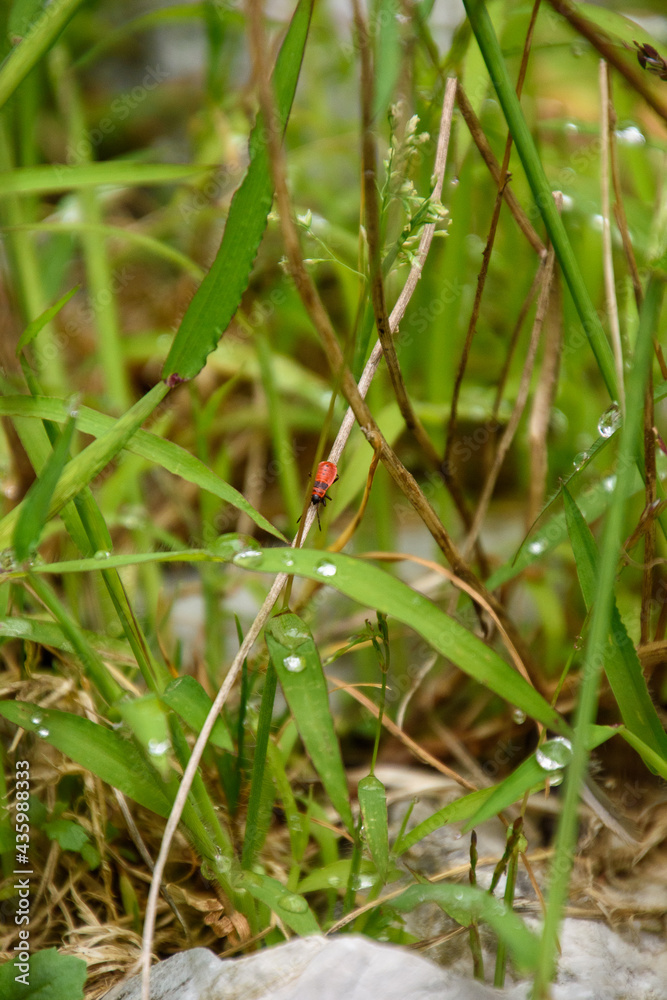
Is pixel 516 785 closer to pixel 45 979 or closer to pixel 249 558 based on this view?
pixel 249 558

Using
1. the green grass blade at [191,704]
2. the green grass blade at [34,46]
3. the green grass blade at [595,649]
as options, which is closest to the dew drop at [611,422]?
the green grass blade at [595,649]

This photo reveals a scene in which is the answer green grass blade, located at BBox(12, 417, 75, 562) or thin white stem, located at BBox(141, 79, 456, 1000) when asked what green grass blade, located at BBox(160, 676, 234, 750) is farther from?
green grass blade, located at BBox(12, 417, 75, 562)

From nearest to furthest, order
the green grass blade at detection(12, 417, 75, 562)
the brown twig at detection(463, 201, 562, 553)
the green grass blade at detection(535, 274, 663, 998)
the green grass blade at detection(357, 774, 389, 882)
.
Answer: the green grass blade at detection(535, 274, 663, 998) → the green grass blade at detection(12, 417, 75, 562) → the green grass blade at detection(357, 774, 389, 882) → the brown twig at detection(463, 201, 562, 553)

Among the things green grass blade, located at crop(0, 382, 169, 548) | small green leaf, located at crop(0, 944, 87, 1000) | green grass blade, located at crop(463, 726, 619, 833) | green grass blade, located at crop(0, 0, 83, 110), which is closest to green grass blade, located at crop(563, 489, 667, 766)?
green grass blade, located at crop(463, 726, 619, 833)

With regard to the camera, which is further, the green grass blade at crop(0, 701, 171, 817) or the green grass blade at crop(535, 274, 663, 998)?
the green grass blade at crop(0, 701, 171, 817)

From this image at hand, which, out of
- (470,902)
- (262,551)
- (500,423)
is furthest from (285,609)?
(500,423)

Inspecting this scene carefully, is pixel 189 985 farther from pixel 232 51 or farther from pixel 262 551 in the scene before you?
pixel 232 51
